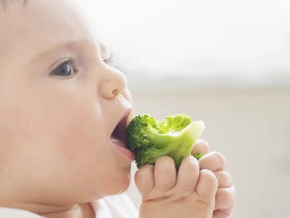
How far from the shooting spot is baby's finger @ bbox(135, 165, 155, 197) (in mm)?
891

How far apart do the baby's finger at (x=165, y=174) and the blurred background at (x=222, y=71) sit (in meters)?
0.70

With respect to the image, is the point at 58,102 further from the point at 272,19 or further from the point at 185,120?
the point at 272,19

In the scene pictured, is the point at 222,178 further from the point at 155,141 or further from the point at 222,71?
the point at 222,71

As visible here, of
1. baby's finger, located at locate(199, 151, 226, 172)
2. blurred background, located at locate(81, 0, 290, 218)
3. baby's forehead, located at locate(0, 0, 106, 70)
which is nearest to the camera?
baby's forehead, located at locate(0, 0, 106, 70)

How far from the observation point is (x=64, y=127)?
0.86m

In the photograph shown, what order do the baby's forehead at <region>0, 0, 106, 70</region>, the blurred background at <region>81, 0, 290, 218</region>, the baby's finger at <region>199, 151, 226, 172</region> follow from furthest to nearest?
the blurred background at <region>81, 0, 290, 218</region>
the baby's finger at <region>199, 151, 226, 172</region>
the baby's forehead at <region>0, 0, 106, 70</region>

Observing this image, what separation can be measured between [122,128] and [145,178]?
104 millimetres

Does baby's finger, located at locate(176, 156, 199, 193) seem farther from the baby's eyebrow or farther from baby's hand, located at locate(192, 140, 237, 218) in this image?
the baby's eyebrow

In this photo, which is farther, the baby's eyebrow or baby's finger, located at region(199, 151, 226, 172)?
baby's finger, located at region(199, 151, 226, 172)

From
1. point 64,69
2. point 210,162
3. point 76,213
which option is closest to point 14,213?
point 76,213

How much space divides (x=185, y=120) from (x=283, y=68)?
74cm

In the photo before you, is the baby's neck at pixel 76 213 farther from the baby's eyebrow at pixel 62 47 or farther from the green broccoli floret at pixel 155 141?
the baby's eyebrow at pixel 62 47

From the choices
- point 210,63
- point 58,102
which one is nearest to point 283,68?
point 210,63

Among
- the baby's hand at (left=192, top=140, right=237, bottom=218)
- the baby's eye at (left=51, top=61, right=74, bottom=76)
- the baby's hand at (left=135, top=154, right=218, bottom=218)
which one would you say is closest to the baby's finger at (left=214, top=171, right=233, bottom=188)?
the baby's hand at (left=192, top=140, right=237, bottom=218)
